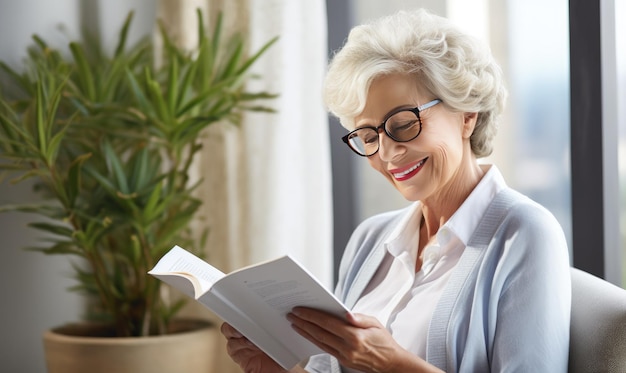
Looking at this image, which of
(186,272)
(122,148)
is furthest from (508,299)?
(122,148)

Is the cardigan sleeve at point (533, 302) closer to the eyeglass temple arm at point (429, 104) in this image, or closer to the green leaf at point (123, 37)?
the eyeglass temple arm at point (429, 104)

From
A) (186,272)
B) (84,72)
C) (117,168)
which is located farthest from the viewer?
(84,72)

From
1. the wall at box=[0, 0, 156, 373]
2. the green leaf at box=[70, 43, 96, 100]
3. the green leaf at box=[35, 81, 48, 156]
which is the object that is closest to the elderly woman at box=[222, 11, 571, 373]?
the green leaf at box=[35, 81, 48, 156]

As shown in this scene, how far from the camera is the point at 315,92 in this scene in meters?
3.00

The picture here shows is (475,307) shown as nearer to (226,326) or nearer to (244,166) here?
(226,326)

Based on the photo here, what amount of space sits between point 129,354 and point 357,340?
162 centimetres

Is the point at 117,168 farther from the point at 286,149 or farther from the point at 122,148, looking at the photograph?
the point at 286,149

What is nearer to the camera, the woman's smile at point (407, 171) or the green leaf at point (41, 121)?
the woman's smile at point (407, 171)

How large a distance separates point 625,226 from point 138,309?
1.81 metres

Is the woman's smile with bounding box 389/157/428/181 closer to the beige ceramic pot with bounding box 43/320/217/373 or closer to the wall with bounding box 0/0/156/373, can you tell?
the beige ceramic pot with bounding box 43/320/217/373

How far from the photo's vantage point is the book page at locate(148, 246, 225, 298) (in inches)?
55.8

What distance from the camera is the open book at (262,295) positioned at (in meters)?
1.30

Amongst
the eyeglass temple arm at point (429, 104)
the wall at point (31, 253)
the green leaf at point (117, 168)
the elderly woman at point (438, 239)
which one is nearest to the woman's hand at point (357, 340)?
the elderly woman at point (438, 239)

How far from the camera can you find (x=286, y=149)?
3014 mm
